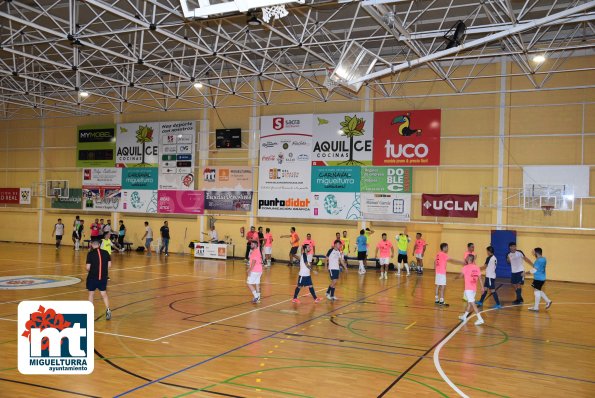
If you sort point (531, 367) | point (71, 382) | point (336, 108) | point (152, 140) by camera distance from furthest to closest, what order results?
point (152, 140)
point (336, 108)
point (531, 367)
point (71, 382)

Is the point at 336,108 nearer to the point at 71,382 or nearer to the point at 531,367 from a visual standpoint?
the point at 531,367

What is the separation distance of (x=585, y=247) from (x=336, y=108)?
12626 mm

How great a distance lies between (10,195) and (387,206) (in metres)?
24.6

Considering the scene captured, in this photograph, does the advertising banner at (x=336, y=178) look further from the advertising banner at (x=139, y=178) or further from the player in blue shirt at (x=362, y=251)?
the advertising banner at (x=139, y=178)

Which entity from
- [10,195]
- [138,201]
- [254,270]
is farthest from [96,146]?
[254,270]

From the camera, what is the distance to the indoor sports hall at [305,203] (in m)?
9.35

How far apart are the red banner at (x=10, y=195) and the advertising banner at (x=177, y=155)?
36.2 feet

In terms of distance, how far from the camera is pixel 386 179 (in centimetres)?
2628

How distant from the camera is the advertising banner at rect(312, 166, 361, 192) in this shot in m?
26.9

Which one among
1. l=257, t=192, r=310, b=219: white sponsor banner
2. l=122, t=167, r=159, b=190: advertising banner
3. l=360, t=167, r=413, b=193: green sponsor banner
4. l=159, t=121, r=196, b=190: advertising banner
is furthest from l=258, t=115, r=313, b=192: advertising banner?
l=122, t=167, r=159, b=190: advertising banner

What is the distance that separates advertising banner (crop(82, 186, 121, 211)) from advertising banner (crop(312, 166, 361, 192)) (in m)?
12.4

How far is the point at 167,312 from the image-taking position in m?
13.6

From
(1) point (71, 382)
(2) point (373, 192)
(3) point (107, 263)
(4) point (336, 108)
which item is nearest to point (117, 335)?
(3) point (107, 263)


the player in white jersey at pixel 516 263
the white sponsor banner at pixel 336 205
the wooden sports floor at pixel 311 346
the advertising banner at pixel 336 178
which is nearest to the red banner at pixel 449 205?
the white sponsor banner at pixel 336 205
